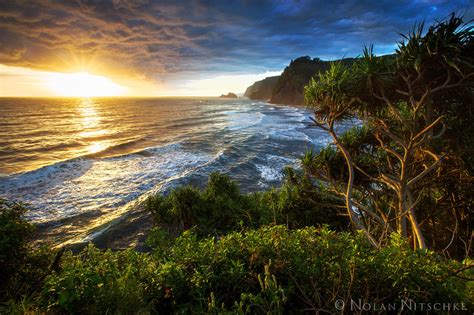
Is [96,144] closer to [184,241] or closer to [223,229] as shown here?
[223,229]

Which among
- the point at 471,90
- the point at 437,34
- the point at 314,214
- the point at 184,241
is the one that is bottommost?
the point at 314,214

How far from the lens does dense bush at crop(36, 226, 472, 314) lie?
290 cm

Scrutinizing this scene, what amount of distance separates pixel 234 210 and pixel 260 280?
815 cm

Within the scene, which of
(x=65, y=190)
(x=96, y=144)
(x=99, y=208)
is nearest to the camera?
(x=99, y=208)

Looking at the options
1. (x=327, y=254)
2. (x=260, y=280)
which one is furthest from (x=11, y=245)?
(x=327, y=254)

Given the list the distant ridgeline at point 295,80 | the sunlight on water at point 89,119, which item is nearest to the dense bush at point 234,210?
the sunlight on water at point 89,119

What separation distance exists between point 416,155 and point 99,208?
15.5m

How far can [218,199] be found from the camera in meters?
11.1

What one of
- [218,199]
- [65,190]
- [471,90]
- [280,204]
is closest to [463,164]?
[471,90]

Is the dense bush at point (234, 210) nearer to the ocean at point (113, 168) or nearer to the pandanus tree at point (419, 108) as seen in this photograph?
the pandanus tree at point (419, 108)

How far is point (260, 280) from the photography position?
2695 millimetres

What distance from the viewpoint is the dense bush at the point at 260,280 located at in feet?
9.51

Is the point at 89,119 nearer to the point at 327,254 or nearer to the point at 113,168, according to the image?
the point at 113,168

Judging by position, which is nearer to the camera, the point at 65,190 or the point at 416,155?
the point at 416,155
